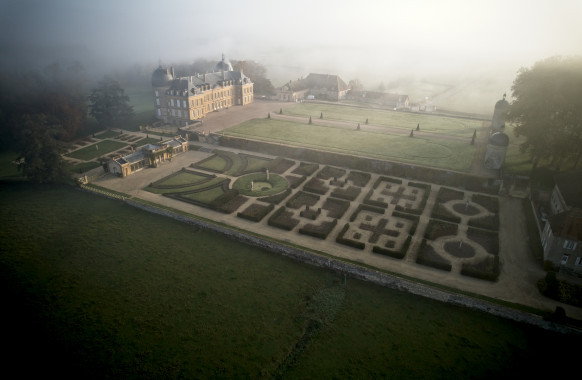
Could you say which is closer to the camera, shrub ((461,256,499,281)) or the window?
shrub ((461,256,499,281))

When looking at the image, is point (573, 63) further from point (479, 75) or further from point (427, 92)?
point (479, 75)

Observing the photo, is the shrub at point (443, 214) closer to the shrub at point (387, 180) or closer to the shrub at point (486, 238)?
the shrub at point (486, 238)

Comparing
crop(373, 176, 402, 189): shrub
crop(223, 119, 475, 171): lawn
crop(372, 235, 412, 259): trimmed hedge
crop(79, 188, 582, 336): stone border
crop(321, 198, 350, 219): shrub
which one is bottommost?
crop(79, 188, 582, 336): stone border

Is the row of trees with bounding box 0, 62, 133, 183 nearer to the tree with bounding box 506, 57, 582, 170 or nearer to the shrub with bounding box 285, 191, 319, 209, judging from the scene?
the shrub with bounding box 285, 191, 319, 209

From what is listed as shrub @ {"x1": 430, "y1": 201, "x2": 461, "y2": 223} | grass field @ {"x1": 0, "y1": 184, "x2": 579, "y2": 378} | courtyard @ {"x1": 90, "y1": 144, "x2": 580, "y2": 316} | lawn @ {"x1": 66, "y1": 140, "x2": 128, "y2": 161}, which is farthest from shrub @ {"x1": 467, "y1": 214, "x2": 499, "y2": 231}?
lawn @ {"x1": 66, "y1": 140, "x2": 128, "y2": 161}

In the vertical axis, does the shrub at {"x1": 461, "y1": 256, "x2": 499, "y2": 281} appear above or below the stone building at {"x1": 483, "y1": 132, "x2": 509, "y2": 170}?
below

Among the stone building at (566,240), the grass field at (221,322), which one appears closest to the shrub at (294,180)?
the grass field at (221,322)
